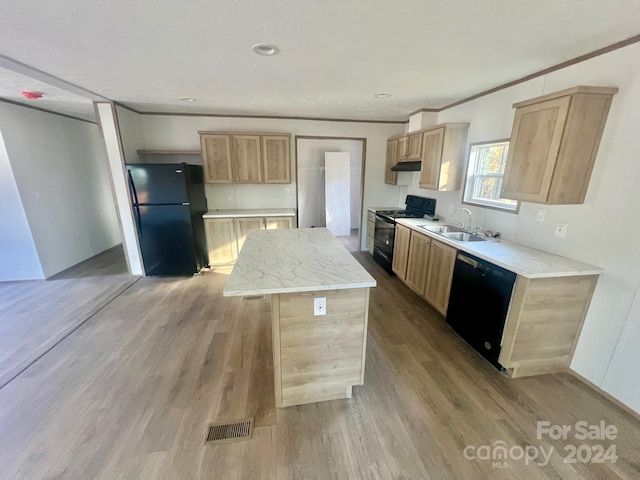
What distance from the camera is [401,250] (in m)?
3.69

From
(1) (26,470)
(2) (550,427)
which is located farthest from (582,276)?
(1) (26,470)

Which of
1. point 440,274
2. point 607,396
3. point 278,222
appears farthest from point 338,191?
point 607,396

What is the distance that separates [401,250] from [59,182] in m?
5.35

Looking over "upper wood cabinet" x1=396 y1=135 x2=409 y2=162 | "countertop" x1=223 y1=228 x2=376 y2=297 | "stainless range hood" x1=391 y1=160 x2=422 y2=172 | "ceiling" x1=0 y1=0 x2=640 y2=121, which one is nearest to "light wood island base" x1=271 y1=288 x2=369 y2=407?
"countertop" x1=223 y1=228 x2=376 y2=297

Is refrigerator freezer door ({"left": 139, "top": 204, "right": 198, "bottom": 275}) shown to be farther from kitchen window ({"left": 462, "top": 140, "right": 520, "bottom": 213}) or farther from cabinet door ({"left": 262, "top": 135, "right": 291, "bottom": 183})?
kitchen window ({"left": 462, "top": 140, "right": 520, "bottom": 213})

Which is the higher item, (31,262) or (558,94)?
(558,94)

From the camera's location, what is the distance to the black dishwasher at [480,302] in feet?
6.87

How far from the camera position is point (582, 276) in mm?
1975

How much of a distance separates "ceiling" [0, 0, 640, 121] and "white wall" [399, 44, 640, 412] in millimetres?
237

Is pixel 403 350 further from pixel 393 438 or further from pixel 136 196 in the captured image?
pixel 136 196

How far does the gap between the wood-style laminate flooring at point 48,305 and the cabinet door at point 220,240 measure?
1199 millimetres

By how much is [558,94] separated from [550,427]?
227cm

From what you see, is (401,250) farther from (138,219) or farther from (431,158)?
(138,219)

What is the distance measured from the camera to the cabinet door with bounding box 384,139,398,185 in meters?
4.49
